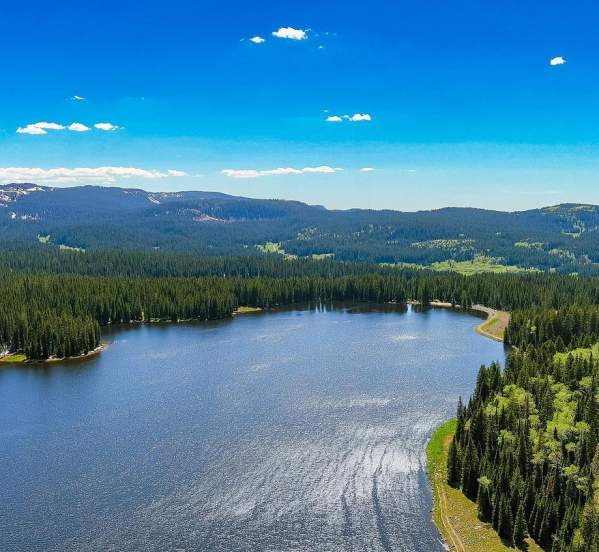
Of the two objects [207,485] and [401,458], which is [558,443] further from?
[207,485]

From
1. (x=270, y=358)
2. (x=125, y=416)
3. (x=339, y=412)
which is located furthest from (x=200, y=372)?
(x=339, y=412)

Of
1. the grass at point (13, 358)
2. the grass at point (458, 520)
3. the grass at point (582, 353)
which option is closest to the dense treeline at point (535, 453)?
the grass at point (458, 520)

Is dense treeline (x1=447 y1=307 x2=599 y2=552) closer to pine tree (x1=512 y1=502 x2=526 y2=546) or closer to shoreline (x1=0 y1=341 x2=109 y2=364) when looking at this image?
pine tree (x1=512 y1=502 x2=526 y2=546)

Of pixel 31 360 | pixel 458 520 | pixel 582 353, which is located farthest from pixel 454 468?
pixel 31 360

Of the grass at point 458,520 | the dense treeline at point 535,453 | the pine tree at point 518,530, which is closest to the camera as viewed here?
the pine tree at point 518,530

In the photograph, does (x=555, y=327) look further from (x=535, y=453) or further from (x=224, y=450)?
(x=224, y=450)

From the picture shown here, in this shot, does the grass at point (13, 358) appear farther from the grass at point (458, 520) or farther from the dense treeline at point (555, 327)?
the dense treeline at point (555, 327)

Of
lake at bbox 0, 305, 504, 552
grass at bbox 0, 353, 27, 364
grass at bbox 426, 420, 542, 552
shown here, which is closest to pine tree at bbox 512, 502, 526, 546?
grass at bbox 426, 420, 542, 552
